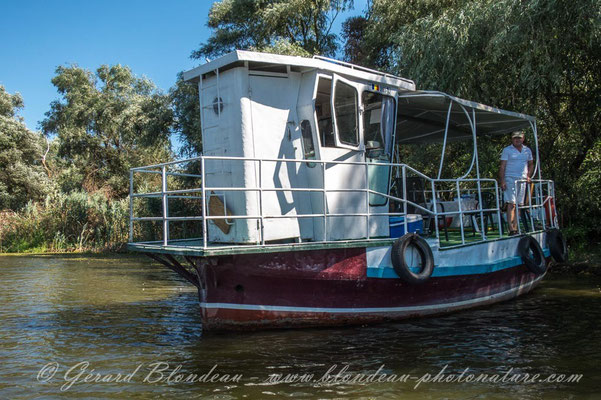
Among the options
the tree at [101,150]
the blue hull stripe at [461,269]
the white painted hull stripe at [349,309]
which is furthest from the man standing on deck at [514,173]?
the tree at [101,150]

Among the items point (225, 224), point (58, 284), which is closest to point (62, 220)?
point (58, 284)

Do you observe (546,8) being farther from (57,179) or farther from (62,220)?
(57,179)

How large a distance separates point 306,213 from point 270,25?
61.8ft

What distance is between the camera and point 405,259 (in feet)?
26.7

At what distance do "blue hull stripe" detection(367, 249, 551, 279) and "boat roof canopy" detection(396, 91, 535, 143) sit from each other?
250 cm

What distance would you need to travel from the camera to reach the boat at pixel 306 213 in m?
7.54

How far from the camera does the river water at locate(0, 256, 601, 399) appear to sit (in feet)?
18.4

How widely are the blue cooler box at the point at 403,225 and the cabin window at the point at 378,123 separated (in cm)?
101

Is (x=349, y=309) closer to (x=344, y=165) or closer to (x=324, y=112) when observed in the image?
(x=344, y=165)

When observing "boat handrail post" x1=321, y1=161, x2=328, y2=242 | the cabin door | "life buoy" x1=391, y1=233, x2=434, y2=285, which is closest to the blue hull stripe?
"life buoy" x1=391, y1=233, x2=434, y2=285

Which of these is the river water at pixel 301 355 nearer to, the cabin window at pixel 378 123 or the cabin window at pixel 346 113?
the cabin window at pixel 378 123

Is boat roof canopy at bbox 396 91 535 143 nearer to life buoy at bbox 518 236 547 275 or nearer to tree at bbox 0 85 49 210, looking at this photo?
life buoy at bbox 518 236 547 275

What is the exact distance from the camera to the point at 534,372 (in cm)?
604

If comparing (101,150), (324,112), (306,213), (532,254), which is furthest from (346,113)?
(101,150)
